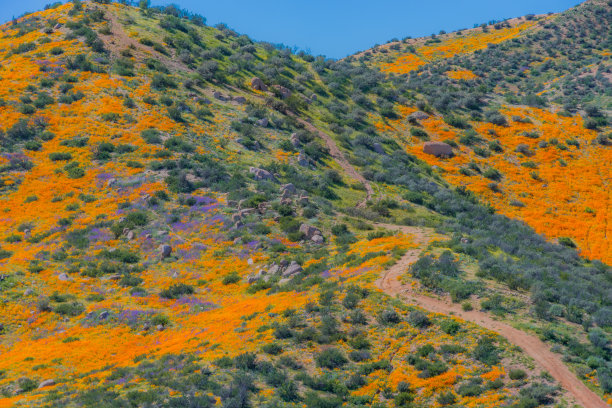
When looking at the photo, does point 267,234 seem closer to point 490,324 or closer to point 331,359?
point 331,359

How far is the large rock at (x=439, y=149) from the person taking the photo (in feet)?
196

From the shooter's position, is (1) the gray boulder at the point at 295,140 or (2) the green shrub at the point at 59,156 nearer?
(2) the green shrub at the point at 59,156

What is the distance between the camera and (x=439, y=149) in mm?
59844

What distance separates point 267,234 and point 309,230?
129 inches

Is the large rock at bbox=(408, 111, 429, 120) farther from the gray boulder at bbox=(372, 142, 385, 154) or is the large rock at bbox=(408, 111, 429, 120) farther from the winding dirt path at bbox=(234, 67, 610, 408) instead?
the winding dirt path at bbox=(234, 67, 610, 408)

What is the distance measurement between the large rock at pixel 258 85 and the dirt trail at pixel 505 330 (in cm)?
4150

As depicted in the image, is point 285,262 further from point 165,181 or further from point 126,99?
point 126,99

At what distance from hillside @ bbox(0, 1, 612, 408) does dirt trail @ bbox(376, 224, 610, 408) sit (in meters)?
0.14

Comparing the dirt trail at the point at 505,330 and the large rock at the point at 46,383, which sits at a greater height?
the dirt trail at the point at 505,330

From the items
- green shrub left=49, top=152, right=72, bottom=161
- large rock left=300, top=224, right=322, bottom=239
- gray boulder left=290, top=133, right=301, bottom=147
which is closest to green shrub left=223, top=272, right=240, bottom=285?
large rock left=300, top=224, right=322, bottom=239

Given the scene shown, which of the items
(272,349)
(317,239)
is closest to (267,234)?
(317,239)

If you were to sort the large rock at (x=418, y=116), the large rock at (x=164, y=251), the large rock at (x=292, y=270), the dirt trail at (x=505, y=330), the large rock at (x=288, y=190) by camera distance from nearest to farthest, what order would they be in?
the dirt trail at (x=505, y=330)
the large rock at (x=292, y=270)
the large rock at (x=164, y=251)
the large rock at (x=288, y=190)
the large rock at (x=418, y=116)

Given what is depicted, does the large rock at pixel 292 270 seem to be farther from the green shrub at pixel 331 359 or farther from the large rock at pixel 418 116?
the large rock at pixel 418 116

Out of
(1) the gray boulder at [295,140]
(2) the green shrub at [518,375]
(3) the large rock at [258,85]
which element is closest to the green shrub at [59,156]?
(1) the gray boulder at [295,140]
